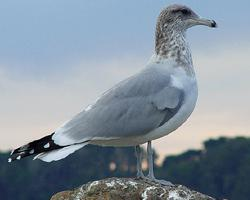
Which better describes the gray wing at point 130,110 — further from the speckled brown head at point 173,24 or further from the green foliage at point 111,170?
the green foliage at point 111,170

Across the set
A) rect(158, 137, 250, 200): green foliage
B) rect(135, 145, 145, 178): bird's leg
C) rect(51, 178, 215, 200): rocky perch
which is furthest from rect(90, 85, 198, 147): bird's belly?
rect(158, 137, 250, 200): green foliage

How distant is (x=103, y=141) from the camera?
1041cm

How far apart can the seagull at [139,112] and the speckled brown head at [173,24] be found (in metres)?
0.24

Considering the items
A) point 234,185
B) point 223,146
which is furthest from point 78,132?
point 223,146

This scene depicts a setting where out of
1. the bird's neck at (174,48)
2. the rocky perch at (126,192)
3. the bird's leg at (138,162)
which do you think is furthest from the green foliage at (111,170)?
the rocky perch at (126,192)

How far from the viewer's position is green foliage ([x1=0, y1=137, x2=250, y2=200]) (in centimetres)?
6512

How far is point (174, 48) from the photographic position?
10.8m

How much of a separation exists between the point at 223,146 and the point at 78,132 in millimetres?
60460

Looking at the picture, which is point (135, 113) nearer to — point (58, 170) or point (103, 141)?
point (103, 141)

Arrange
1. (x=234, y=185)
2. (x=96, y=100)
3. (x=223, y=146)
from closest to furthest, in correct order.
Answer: (x=96, y=100) → (x=234, y=185) → (x=223, y=146)

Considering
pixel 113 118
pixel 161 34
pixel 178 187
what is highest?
pixel 161 34

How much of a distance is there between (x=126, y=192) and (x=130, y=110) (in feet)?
3.25

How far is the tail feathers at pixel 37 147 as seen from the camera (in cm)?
1016

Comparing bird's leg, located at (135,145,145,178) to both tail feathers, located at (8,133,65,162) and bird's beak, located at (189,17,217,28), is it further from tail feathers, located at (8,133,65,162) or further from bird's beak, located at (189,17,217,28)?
bird's beak, located at (189,17,217,28)
